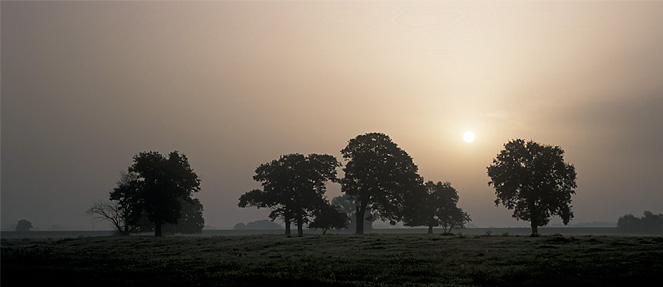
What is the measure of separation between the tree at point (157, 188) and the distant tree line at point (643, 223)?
7429 inches

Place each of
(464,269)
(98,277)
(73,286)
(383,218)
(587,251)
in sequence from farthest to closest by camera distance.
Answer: (383,218) < (587,251) < (464,269) < (98,277) < (73,286)

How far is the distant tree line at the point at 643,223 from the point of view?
177m

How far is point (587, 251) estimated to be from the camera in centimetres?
3391

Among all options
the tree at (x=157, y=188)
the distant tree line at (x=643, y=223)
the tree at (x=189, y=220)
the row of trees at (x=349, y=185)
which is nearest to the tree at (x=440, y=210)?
the row of trees at (x=349, y=185)

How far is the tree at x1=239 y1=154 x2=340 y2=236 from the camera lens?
274 feet

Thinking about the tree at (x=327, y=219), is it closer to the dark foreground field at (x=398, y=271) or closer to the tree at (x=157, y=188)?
the tree at (x=157, y=188)

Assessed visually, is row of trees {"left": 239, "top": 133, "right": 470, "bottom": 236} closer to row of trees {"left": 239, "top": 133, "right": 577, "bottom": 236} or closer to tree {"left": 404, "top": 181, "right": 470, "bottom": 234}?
row of trees {"left": 239, "top": 133, "right": 577, "bottom": 236}

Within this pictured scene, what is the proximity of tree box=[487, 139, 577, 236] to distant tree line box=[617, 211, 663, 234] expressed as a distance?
141522mm

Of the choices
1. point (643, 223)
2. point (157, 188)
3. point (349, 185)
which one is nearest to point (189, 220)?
point (157, 188)

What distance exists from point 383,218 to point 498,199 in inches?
850

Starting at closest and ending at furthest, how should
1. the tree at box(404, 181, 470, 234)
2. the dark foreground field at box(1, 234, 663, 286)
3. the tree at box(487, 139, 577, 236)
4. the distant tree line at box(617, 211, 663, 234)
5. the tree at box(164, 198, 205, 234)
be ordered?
the dark foreground field at box(1, 234, 663, 286)
the tree at box(487, 139, 577, 236)
the tree at box(404, 181, 470, 234)
the tree at box(164, 198, 205, 234)
the distant tree line at box(617, 211, 663, 234)

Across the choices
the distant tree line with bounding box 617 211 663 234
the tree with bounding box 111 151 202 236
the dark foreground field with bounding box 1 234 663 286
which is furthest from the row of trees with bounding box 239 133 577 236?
the distant tree line with bounding box 617 211 663 234

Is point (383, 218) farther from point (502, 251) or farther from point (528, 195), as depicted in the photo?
point (502, 251)

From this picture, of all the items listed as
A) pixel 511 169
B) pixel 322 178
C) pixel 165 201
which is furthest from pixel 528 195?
pixel 165 201
